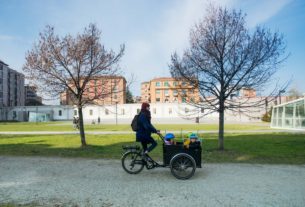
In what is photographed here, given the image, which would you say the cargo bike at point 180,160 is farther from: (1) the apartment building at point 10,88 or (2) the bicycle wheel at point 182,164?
(1) the apartment building at point 10,88

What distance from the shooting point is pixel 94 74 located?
584 inches

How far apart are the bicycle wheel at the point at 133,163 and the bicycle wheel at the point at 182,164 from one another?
97cm

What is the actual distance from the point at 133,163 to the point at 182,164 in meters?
1.34

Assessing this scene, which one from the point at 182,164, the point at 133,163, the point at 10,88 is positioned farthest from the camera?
the point at 10,88

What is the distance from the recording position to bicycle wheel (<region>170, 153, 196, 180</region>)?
23.7 ft

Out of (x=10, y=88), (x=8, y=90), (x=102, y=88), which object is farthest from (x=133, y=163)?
(x=10, y=88)

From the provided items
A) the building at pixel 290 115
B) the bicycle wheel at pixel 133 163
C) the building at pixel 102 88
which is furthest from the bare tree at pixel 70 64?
the building at pixel 290 115

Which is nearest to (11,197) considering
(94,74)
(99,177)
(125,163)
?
(99,177)

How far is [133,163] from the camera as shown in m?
7.78

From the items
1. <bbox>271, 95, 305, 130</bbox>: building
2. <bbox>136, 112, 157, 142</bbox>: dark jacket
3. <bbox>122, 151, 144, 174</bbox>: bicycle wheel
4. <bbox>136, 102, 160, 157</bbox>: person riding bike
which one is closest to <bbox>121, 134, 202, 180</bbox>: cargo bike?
<bbox>122, 151, 144, 174</bbox>: bicycle wheel

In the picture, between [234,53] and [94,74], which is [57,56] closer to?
[94,74]

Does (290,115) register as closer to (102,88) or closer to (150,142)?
(102,88)

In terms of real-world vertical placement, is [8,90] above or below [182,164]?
above

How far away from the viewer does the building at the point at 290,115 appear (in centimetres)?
2986
